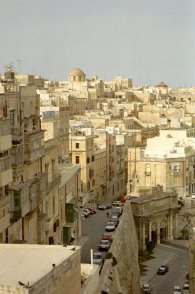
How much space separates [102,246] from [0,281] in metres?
18.1

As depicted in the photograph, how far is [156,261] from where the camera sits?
1426 inches

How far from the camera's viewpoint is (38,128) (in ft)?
69.0

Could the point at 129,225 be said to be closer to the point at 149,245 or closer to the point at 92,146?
the point at 149,245

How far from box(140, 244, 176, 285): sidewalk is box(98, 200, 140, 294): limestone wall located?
1113 mm

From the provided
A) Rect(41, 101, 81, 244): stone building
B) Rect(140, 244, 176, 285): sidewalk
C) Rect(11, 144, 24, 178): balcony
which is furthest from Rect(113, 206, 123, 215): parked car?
Rect(11, 144, 24, 178): balcony

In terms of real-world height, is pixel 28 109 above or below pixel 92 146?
above

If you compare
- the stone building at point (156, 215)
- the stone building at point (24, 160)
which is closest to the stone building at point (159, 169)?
the stone building at point (156, 215)

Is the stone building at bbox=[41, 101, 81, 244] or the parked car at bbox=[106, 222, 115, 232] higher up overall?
the stone building at bbox=[41, 101, 81, 244]

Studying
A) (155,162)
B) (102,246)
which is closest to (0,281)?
(102,246)

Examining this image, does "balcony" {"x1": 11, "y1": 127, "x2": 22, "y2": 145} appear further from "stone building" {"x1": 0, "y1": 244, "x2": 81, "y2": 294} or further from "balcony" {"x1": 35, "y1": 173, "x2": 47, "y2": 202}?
"stone building" {"x1": 0, "y1": 244, "x2": 81, "y2": 294}

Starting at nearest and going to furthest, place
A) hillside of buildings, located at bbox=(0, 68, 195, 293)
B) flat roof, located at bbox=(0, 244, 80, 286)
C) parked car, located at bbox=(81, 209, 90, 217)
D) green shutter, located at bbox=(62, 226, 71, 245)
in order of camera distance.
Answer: flat roof, located at bbox=(0, 244, 80, 286) → hillside of buildings, located at bbox=(0, 68, 195, 293) → green shutter, located at bbox=(62, 226, 71, 245) → parked car, located at bbox=(81, 209, 90, 217)

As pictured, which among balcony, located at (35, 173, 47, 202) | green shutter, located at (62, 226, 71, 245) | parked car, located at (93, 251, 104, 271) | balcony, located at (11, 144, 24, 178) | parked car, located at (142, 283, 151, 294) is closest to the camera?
balcony, located at (11, 144, 24, 178)

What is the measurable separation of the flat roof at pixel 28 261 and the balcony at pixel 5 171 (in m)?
3.25

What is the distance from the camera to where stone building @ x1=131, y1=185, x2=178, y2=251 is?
40094 millimetres
